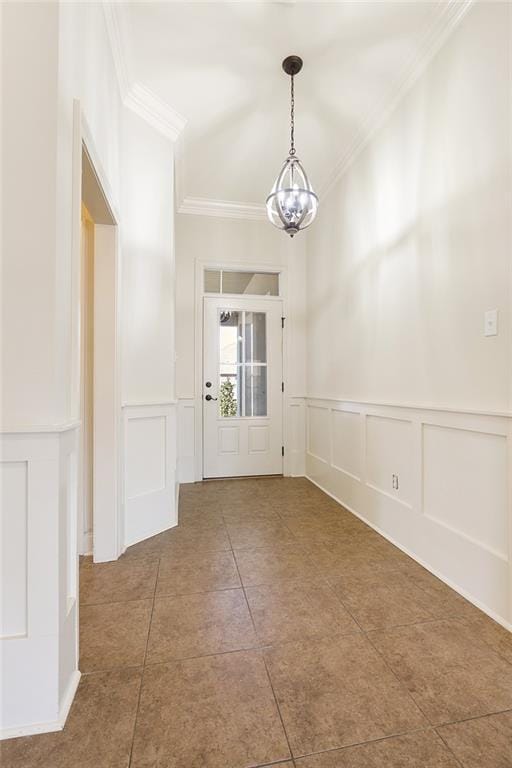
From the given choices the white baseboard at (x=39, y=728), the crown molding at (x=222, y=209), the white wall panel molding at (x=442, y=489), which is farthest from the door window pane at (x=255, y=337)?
the white baseboard at (x=39, y=728)

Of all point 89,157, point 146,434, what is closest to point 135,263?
point 89,157

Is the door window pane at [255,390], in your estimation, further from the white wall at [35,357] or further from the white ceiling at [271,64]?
the white wall at [35,357]

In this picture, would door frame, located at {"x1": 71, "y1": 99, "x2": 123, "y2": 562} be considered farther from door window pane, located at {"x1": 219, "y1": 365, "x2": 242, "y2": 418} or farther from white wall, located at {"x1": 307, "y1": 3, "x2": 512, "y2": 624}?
door window pane, located at {"x1": 219, "y1": 365, "x2": 242, "y2": 418}

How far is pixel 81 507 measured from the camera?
2303 millimetres

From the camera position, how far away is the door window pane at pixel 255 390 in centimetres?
420

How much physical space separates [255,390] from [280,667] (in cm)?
299

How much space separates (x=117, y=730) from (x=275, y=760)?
0.48 metres

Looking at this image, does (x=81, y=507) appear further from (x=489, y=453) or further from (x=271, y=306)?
(x=271, y=306)

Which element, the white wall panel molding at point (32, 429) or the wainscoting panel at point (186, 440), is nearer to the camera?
the white wall panel molding at point (32, 429)

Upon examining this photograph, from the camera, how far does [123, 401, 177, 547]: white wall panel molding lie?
242cm

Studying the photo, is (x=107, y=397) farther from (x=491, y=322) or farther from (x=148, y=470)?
(x=491, y=322)

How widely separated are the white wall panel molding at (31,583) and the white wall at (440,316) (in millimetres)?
1768

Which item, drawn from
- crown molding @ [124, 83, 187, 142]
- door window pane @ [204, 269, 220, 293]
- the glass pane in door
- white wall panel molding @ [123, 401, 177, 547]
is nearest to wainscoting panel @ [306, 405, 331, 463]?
the glass pane in door

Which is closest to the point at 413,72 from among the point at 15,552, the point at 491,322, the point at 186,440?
the point at 491,322
